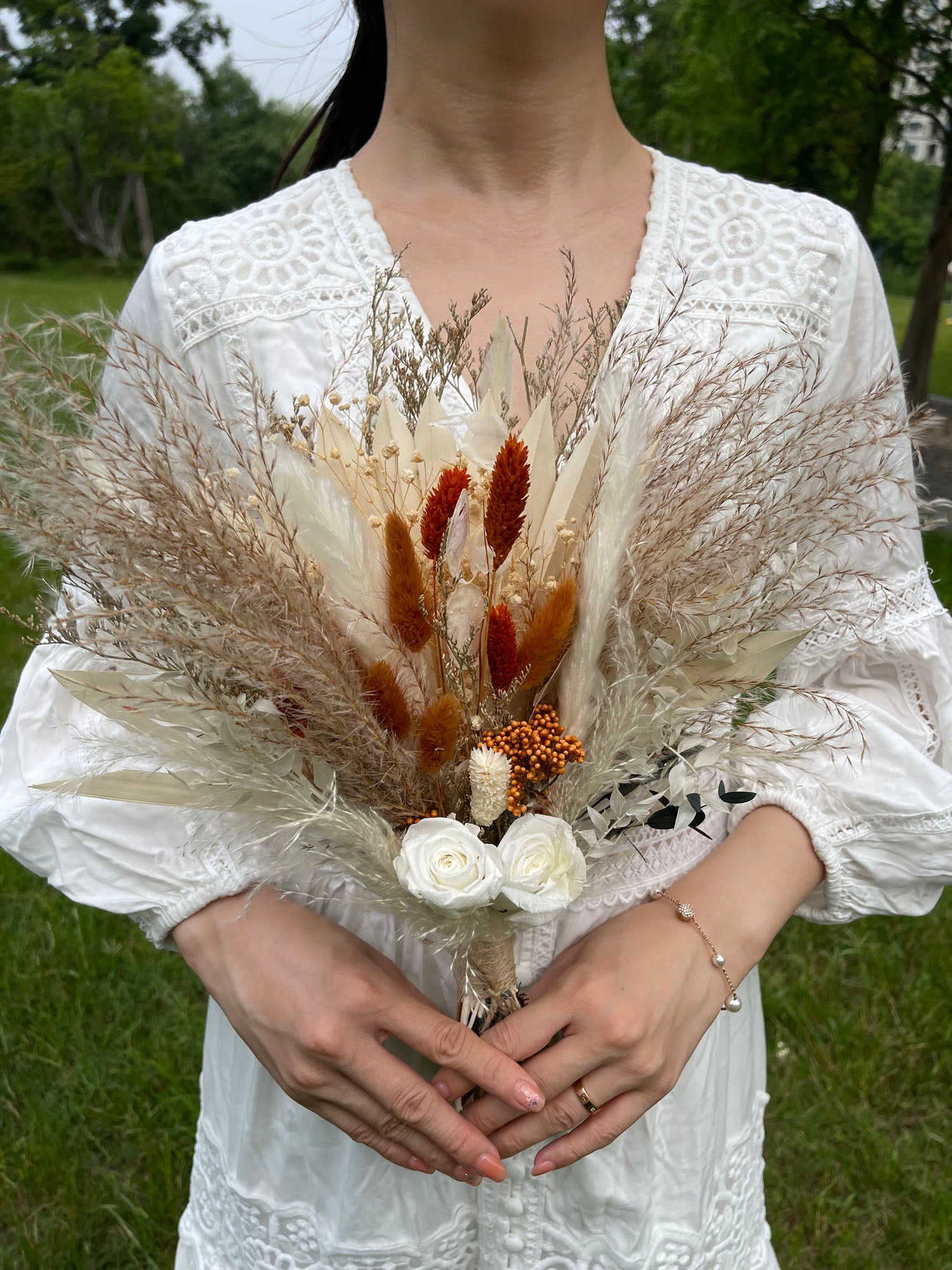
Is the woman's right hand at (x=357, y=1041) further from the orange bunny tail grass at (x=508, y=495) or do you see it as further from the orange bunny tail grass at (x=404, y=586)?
the orange bunny tail grass at (x=508, y=495)

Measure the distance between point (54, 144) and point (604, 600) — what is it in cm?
3415

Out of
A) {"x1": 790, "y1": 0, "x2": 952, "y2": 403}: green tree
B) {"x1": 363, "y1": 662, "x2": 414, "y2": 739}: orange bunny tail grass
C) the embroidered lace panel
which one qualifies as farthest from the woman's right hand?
{"x1": 790, "y1": 0, "x2": 952, "y2": 403}: green tree

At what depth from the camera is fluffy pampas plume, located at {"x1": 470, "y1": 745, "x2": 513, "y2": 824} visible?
2.29 feet

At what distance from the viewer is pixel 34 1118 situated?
2.47 metres

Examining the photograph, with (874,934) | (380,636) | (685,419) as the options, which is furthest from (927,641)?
(874,934)

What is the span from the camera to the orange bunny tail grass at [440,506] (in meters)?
0.65

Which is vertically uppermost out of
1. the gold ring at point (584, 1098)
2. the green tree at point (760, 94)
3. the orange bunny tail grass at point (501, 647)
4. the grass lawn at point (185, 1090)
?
the green tree at point (760, 94)

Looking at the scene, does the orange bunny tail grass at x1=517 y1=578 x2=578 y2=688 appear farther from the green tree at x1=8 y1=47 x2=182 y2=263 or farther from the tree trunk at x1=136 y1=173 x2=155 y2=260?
the tree trunk at x1=136 y1=173 x2=155 y2=260

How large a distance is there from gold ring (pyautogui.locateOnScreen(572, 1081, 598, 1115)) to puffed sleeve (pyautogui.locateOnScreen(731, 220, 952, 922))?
0.39 meters

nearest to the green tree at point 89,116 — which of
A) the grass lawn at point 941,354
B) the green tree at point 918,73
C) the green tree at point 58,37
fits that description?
the green tree at point 58,37

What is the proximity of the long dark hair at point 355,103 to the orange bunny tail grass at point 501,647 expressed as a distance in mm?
1123

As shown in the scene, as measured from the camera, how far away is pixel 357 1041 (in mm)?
871

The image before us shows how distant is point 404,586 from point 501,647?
0.08 metres

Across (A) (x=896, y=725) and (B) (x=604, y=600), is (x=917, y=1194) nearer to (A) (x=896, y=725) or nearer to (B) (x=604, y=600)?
(A) (x=896, y=725)
